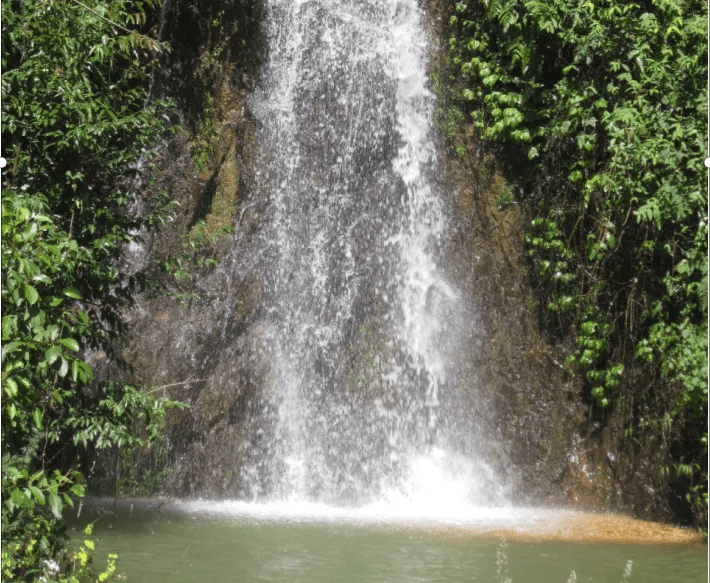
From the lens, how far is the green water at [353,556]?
19.0 ft

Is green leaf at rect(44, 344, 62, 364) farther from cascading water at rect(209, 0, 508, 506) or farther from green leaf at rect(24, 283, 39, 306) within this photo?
cascading water at rect(209, 0, 508, 506)

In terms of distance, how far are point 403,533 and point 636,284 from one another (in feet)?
11.7

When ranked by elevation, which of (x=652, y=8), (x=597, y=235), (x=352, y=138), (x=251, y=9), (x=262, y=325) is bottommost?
(x=262, y=325)

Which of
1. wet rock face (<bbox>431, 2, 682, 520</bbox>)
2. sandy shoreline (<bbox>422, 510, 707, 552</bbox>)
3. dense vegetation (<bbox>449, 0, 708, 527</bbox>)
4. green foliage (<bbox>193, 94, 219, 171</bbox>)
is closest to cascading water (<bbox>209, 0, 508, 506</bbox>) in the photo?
wet rock face (<bbox>431, 2, 682, 520</bbox>)

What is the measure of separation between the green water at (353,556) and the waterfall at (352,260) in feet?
5.76

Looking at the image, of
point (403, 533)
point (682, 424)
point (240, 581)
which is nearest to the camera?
point (240, 581)

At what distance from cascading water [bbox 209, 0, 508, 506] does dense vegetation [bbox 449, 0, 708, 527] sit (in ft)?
3.71

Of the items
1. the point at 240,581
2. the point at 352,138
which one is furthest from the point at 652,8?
the point at 240,581

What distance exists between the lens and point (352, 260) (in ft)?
33.1

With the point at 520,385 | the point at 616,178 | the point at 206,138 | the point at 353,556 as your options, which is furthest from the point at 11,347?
the point at 206,138

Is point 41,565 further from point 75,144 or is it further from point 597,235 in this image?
point 597,235

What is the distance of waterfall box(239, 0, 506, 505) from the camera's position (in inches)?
364

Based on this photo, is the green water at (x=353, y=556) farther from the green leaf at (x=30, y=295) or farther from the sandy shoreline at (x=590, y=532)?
the green leaf at (x=30, y=295)

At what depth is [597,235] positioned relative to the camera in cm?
888
